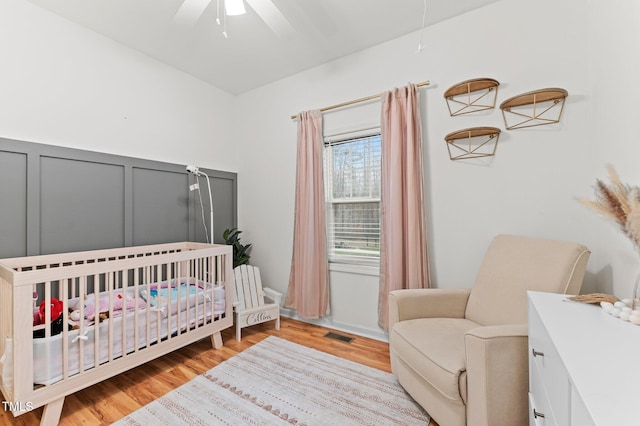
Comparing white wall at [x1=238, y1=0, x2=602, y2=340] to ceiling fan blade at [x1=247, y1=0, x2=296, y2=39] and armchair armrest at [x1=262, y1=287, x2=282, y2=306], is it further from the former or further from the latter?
ceiling fan blade at [x1=247, y1=0, x2=296, y2=39]

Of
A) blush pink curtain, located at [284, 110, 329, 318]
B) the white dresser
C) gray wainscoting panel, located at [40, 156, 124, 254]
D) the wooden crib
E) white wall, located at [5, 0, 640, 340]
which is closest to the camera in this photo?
the white dresser

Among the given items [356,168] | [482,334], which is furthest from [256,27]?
[482,334]

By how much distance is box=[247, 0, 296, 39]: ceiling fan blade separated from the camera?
1.48m

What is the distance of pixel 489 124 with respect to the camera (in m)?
1.96

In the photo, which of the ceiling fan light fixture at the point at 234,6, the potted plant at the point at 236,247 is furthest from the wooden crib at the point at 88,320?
the ceiling fan light fixture at the point at 234,6

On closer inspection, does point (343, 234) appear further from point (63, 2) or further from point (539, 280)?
point (63, 2)

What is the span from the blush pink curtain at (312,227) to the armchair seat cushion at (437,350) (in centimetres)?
104

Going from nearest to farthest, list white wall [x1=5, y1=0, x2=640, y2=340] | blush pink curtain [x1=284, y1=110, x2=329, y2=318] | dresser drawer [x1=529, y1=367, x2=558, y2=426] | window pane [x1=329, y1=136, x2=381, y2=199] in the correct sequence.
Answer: dresser drawer [x1=529, y1=367, x2=558, y2=426]
white wall [x1=5, y1=0, x2=640, y2=340]
window pane [x1=329, y1=136, x2=381, y2=199]
blush pink curtain [x1=284, y1=110, x2=329, y2=318]

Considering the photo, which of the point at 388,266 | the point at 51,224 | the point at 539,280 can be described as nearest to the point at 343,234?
the point at 388,266

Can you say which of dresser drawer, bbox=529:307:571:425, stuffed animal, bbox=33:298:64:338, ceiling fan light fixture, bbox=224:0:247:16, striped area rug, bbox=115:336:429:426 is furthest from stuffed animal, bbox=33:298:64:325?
dresser drawer, bbox=529:307:571:425

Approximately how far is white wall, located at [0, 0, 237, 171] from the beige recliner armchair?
2.59 meters

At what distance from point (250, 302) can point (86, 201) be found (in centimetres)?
159

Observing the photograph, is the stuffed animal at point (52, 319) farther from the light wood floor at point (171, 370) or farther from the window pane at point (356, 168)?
the window pane at point (356, 168)

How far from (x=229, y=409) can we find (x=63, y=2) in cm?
290
